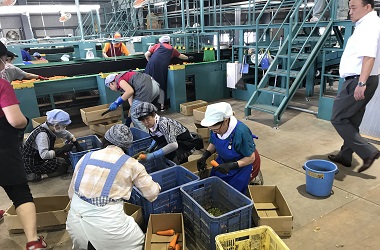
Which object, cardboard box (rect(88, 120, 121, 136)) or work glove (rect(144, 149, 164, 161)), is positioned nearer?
work glove (rect(144, 149, 164, 161))

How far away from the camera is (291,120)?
5.36 m

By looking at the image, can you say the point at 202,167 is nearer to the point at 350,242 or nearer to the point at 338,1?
the point at 350,242

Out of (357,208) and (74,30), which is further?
(74,30)

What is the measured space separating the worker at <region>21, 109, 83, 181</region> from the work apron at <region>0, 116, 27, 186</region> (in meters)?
0.99

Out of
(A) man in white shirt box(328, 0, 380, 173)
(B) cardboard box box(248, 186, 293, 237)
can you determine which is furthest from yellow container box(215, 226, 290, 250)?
(A) man in white shirt box(328, 0, 380, 173)

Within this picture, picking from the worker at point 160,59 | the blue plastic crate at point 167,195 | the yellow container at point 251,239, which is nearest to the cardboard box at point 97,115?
the worker at point 160,59

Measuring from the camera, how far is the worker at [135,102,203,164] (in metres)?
2.85

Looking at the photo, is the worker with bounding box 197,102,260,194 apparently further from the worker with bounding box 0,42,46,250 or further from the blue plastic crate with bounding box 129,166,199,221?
the worker with bounding box 0,42,46,250

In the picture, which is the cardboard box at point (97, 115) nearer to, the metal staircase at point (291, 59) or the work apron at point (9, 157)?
the work apron at point (9, 157)

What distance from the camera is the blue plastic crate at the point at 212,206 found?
209 centimetres

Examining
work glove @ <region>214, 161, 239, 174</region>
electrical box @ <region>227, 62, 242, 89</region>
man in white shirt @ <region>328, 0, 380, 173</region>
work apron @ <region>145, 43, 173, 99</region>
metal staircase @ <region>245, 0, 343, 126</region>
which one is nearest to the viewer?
work glove @ <region>214, 161, 239, 174</region>

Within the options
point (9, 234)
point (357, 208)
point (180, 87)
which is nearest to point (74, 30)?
point (180, 87)

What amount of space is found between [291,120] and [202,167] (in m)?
3.03

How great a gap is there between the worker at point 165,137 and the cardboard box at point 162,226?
66cm
